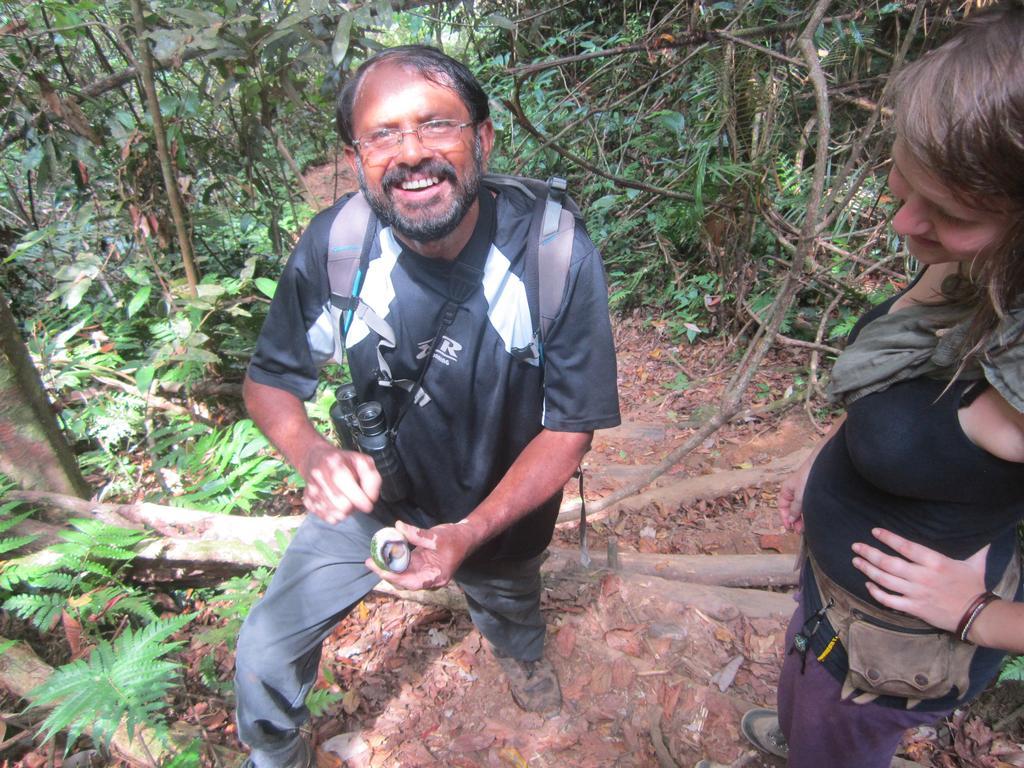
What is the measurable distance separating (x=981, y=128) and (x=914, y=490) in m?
0.73

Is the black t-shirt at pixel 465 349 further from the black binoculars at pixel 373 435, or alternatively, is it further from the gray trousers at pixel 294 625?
the gray trousers at pixel 294 625

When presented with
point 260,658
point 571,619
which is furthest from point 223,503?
point 571,619

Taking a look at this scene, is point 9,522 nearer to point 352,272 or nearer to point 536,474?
point 352,272

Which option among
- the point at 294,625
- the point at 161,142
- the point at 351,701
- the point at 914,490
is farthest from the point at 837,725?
the point at 161,142

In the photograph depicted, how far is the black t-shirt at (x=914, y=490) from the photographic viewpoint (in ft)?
3.97

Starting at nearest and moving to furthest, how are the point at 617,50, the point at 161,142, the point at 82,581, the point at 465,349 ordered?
the point at 465,349 < the point at 82,581 < the point at 161,142 < the point at 617,50

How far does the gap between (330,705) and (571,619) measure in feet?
4.00

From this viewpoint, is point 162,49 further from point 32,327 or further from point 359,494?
point 359,494

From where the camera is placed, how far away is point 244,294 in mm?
4465

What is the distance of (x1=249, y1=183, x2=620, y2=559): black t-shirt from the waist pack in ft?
2.89

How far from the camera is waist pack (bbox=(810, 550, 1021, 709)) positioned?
1.38 metres

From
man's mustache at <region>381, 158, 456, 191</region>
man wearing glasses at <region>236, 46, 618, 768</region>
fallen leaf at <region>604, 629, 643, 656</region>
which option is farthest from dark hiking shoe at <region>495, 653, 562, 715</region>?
man's mustache at <region>381, 158, 456, 191</region>

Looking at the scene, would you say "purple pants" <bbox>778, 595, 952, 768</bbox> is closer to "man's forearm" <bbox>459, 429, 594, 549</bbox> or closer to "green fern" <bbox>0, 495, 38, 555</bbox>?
"man's forearm" <bbox>459, 429, 594, 549</bbox>

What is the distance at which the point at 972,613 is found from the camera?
129 cm
